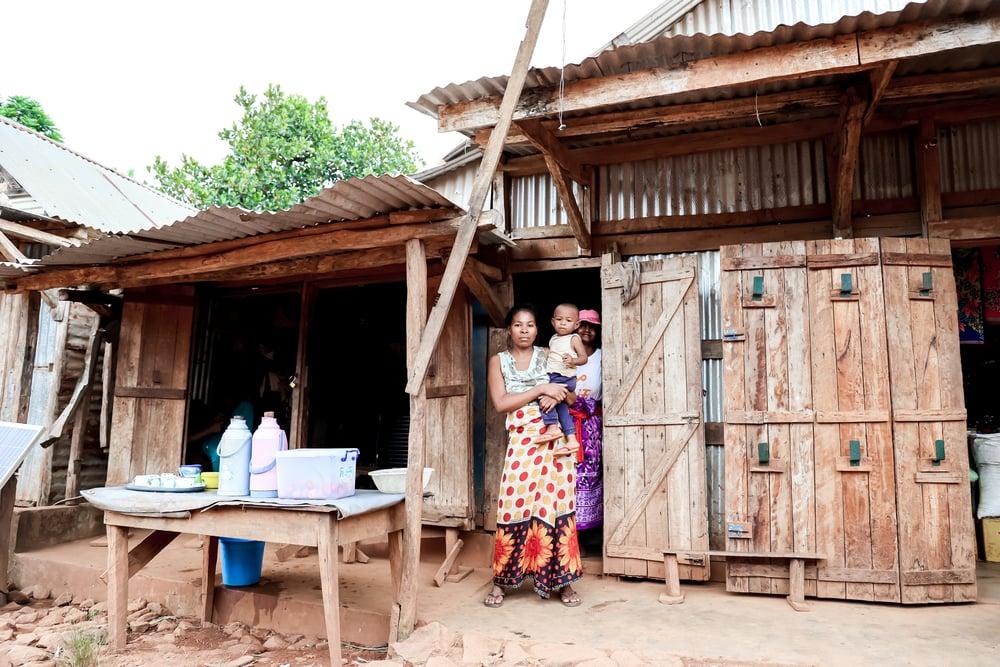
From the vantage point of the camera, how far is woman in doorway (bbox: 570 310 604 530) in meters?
5.23

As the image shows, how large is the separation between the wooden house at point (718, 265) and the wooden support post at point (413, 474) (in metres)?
0.03

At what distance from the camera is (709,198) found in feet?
18.0

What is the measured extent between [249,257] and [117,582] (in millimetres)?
2285

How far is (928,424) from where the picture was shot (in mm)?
4402

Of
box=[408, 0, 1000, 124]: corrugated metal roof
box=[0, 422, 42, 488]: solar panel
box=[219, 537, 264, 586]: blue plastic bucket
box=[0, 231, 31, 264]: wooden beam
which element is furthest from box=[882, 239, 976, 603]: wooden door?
box=[0, 231, 31, 264]: wooden beam

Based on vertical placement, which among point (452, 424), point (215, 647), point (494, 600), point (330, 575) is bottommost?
point (215, 647)

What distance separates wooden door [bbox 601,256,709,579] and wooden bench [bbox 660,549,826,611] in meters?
0.28

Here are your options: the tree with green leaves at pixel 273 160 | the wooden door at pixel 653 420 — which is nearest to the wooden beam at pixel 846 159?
the wooden door at pixel 653 420

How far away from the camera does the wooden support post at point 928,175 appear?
4.84m

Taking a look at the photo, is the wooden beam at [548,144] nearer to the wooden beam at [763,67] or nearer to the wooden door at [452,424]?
the wooden beam at [763,67]

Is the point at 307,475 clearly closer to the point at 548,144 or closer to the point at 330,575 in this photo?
the point at 330,575

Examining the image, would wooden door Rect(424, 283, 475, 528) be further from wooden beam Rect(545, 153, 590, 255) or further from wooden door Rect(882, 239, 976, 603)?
wooden door Rect(882, 239, 976, 603)

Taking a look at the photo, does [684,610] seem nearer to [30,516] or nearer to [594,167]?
[594,167]

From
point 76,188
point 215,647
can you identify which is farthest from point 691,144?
point 76,188
